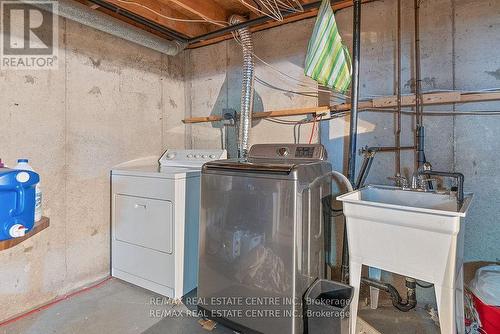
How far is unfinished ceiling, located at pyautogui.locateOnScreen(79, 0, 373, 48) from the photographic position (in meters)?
2.12

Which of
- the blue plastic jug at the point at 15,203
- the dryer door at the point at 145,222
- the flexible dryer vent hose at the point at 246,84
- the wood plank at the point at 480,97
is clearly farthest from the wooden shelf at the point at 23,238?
the wood plank at the point at 480,97

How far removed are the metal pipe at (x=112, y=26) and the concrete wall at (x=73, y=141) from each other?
0.17 m

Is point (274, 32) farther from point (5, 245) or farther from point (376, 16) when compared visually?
point (5, 245)

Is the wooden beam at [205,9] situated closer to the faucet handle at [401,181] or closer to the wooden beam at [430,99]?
the wooden beam at [430,99]

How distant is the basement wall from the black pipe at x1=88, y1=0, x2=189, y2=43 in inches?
33.1

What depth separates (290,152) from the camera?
204 centimetres

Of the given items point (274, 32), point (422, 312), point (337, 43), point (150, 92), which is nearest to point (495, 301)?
point (422, 312)

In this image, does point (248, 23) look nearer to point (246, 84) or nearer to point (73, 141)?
point (246, 84)

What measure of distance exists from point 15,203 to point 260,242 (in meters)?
1.14

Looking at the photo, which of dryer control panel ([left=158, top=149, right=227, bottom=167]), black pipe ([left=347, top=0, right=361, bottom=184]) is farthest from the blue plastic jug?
black pipe ([left=347, top=0, right=361, bottom=184])

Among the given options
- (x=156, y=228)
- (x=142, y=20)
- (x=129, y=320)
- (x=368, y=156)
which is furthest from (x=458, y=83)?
(x=129, y=320)

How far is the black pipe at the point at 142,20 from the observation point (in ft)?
6.80

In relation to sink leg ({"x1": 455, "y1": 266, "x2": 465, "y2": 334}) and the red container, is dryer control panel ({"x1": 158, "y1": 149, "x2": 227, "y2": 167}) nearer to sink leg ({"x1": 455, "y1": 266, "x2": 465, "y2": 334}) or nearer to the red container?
sink leg ({"x1": 455, "y1": 266, "x2": 465, "y2": 334})

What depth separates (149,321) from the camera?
1826 mm
